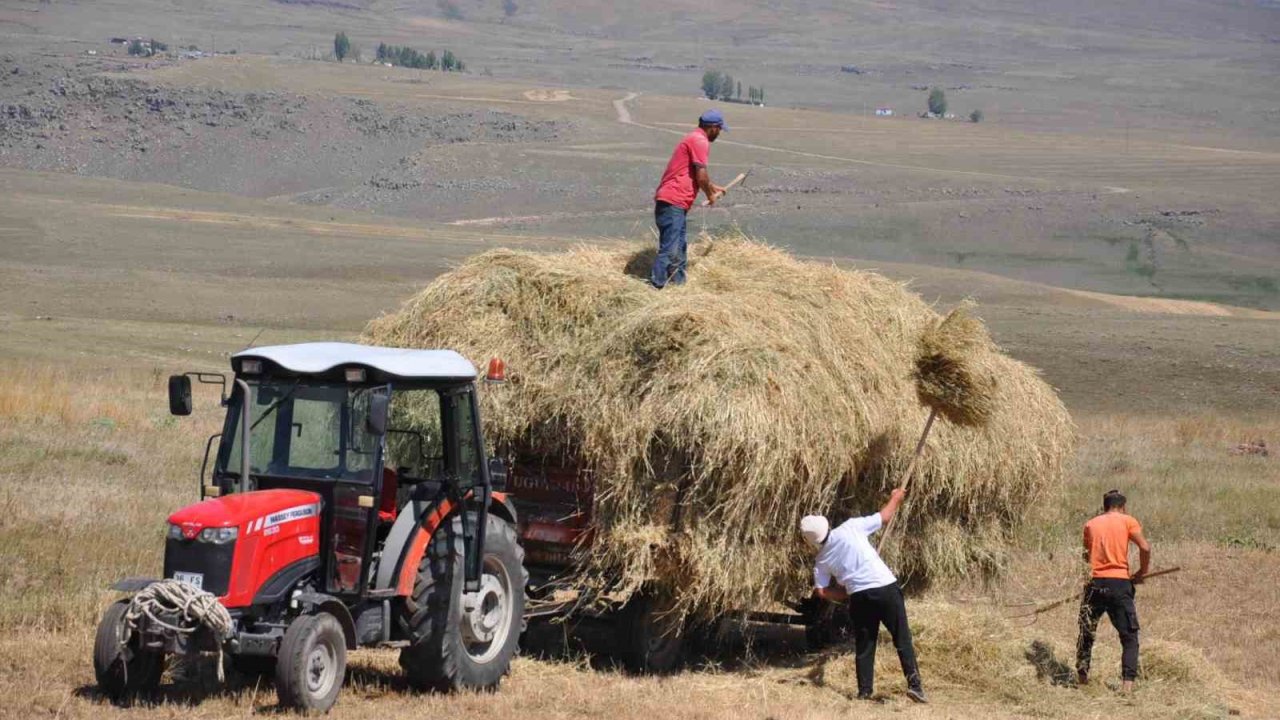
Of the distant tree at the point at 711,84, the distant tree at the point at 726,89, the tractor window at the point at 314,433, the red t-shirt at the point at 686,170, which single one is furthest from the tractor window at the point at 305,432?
the distant tree at the point at 711,84

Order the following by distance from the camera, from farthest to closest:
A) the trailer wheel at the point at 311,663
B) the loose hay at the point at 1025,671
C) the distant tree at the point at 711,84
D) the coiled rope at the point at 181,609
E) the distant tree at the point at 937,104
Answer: the distant tree at the point at 711,84
the distant tree at the point at 937,104
the loose hay at the point at 1025,671
the trailer wheel at the point at 311,663
the coiled rope at the point at 181,609

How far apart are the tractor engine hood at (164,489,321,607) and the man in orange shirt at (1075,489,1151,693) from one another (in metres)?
5.61

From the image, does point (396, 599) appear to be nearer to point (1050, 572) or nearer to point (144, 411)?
point (1050, 572)

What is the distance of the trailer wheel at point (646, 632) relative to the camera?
11242 millimetres

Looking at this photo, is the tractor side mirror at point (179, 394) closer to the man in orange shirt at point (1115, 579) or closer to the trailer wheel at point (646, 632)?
the trailer wheel at point (646, 632)

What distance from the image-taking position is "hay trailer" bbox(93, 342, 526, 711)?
8.96 m

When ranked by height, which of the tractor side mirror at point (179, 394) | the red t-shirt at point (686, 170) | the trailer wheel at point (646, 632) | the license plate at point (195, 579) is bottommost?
the trailer wheel at point (646, 632)

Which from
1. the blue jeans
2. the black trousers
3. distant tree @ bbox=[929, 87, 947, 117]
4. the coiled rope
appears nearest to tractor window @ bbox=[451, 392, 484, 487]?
the coiled rope

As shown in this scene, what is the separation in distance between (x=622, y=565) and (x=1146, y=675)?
3917 mm

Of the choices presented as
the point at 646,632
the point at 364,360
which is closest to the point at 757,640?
the point at 646,632

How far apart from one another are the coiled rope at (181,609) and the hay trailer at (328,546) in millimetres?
10

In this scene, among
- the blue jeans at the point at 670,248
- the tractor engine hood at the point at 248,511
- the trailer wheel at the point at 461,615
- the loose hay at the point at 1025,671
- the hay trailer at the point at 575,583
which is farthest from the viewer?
the blue jeans at the point at 670,248

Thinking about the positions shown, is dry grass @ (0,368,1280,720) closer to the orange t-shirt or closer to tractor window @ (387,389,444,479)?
the orange t-shirt

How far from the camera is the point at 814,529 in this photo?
34.9ft
